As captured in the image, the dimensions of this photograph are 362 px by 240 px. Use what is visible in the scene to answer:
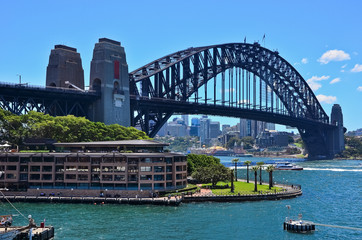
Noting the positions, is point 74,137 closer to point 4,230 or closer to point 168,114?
point 168,114

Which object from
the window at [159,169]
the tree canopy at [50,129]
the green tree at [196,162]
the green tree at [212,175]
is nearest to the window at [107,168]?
the window at [159,169]

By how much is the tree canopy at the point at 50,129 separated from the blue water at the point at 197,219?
29477mm

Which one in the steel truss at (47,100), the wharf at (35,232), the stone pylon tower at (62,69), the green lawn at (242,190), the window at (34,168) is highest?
the stone pylon tower at (62,69)

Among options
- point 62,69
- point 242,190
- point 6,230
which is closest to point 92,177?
point 242,190

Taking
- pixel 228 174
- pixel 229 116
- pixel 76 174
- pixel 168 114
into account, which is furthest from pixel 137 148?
pixel 229 116

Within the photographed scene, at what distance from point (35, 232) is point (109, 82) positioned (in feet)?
223

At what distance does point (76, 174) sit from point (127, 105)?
4279 centimetres

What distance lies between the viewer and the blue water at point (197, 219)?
53312 mm

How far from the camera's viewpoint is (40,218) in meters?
61.3

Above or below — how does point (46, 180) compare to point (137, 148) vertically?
below

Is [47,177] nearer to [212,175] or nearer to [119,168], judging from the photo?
[119,168]

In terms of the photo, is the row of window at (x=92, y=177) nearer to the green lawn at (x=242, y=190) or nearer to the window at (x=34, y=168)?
the window at (x=34, y=168)

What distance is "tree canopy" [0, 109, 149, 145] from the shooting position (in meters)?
99.1

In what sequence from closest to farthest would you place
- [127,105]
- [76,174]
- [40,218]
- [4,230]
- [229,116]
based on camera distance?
1. [4,230]
2. [40,218]
3. [76,174]
4. [127,105]
5. [229,116]
